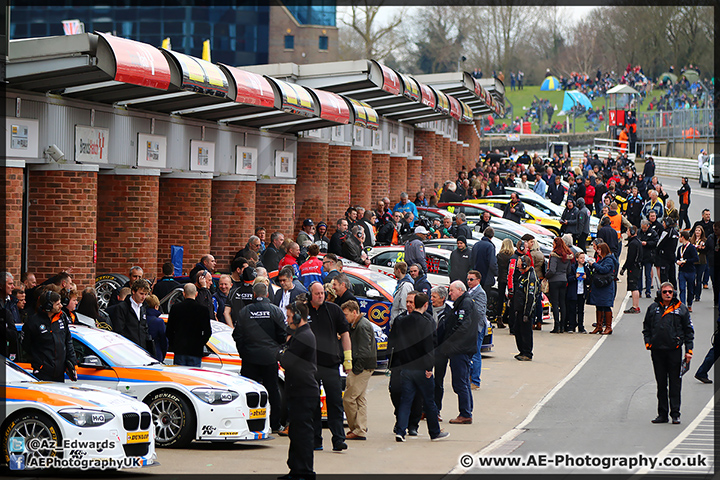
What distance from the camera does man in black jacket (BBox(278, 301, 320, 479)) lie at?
8.92 meters

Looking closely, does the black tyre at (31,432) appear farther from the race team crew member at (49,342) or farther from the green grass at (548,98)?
the green grass at (548,98)

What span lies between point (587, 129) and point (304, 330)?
78070 millimetres

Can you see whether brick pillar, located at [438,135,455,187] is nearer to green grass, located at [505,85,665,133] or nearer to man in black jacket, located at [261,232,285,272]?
man in black jacket, located at [261,232,285,272]

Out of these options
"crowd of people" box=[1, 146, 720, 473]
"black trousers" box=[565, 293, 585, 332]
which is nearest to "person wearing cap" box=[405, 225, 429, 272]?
"crowd of people" box=[1, 146, 720, 473]

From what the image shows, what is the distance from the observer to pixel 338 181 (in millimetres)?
25625

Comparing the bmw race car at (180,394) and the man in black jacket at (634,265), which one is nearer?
the bmw race car at (180,394)

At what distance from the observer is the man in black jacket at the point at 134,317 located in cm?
1239

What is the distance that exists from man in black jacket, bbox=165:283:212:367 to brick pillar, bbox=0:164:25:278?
241 centimetres

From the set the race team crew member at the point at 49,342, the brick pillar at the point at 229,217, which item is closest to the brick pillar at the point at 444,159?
the brick pillar at the point at 229,217

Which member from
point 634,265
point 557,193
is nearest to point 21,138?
point 634,265

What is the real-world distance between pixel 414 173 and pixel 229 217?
15.7 metres

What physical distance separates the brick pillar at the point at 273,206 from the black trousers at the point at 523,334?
7.17 metres

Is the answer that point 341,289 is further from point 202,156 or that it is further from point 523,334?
point 202,156

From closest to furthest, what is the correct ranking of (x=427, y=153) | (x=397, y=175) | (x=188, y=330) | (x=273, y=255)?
(x=188, y=330) → (x=273, y=255) → (x=397, y=175) → (x=427, y=153)
